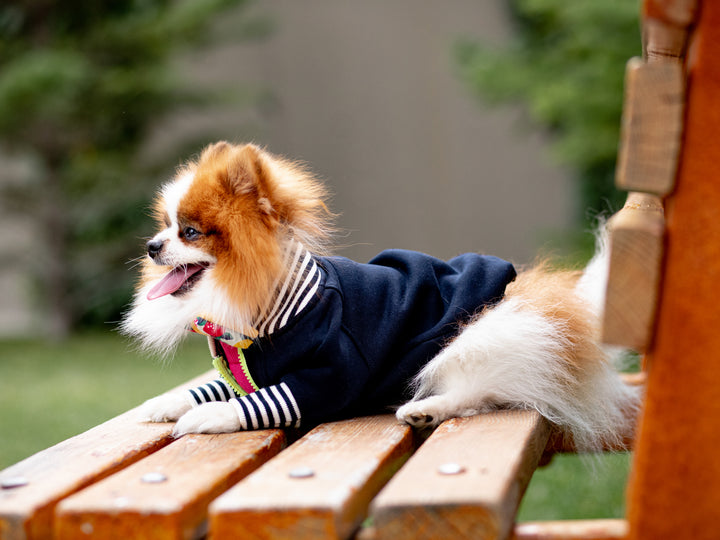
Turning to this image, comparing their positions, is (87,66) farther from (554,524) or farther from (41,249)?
(554,524)

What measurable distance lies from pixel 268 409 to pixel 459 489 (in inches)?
24.5

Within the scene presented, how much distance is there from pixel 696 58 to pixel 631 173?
6.6 inches

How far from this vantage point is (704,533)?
1074 millimetres

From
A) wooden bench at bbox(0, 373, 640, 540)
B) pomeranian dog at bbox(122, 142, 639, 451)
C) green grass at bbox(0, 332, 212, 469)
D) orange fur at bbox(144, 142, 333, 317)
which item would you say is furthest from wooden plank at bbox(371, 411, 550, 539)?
green grass at bbox(0, 332, 212, 469)

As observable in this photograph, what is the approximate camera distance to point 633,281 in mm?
1091

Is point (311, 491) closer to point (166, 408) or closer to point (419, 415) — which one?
point (419, 415)

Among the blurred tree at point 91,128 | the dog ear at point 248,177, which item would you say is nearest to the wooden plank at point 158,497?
the dog ear at point 248,177

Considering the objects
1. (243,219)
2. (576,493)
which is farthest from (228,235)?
(576,493)

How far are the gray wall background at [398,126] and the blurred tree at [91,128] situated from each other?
1533 mm

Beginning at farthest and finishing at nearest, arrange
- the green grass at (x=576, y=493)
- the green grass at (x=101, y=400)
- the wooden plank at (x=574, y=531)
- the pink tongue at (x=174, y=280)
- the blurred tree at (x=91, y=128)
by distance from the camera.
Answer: the blurred tree at (x=91, y=128) < the green grass at (x=101, y=400) < the green grass at (x=576, y=493) < the pink tongue at (x=174, y=280) < the wooden plank at (x=574, y=531)

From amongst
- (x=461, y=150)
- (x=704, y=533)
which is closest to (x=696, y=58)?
(x=704, y=533)

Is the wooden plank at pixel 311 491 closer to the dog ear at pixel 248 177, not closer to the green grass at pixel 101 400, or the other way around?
the dog ear at pixel 248 177

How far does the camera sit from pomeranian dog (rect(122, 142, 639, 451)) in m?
1.71

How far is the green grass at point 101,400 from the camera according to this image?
9.71ft
